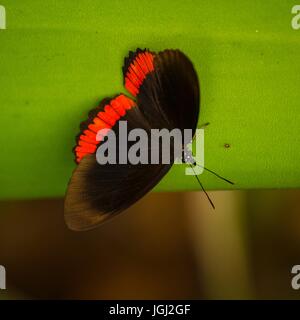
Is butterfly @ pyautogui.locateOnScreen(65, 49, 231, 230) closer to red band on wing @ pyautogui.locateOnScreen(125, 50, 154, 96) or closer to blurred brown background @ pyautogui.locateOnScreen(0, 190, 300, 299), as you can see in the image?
red band on wing @ pyautogui.locateOnScreen(125, 50, 154, 96)

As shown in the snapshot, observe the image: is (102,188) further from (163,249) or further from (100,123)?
(163,249)

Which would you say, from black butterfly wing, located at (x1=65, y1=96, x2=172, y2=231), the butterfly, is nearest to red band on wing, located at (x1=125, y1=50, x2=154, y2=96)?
Result: the butterfly

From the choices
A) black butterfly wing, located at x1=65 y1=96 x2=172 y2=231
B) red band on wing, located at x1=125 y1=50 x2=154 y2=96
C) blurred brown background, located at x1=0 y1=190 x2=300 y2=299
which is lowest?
blurred brown background, located at x1=0 y1=190 x2=300 y2=299

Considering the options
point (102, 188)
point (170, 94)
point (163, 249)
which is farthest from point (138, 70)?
point (163, 249)

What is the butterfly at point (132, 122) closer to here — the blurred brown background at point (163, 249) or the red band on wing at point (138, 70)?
the red band on wing at point (138, 70)

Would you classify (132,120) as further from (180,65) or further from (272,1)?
(272,1)

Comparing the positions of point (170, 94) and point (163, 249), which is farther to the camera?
point (163, 249)

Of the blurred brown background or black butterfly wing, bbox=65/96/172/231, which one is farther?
the blurred brown background

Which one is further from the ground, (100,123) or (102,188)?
(100,123)
